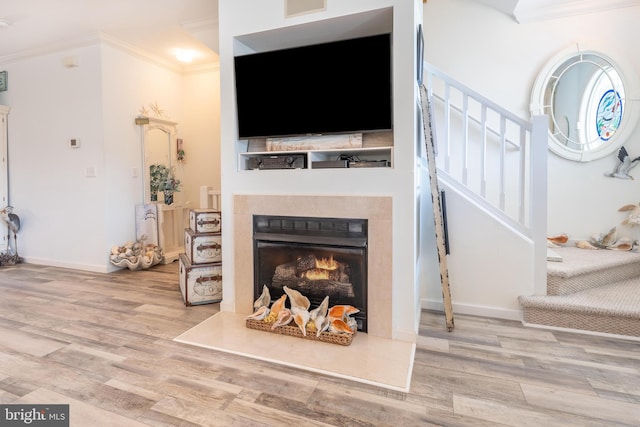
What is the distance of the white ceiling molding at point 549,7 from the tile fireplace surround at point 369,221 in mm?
2617

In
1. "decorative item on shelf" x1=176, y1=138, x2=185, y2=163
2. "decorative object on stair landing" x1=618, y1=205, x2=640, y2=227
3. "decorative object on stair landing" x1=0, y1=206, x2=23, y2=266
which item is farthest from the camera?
"decorative item on shelf" x1=176, y1=138, x2=185, y2=163

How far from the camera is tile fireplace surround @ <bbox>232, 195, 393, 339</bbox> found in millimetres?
2291

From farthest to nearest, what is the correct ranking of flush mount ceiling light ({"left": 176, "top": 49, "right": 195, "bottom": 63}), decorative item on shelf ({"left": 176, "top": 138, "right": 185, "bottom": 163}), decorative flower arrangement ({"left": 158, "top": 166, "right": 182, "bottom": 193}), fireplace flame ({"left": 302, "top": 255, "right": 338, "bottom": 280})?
decorative item on shelf ({"left": 176, "top": 138, "right": 185, "bottom": 163}) < decorative flower arrangement ({"left": 158, "top": 166, "right": 182, "bottom": 193}) < flush mount ceiling light ({"left": 176, "top": 49, "right": 195, "bottom": 63}) < fireplace flame ({"left": 302, "top": 255, "right": 338, "bottom": 280})

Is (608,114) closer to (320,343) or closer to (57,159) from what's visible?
(320,343)

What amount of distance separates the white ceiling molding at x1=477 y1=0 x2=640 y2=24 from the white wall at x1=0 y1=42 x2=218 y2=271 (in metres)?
3.67

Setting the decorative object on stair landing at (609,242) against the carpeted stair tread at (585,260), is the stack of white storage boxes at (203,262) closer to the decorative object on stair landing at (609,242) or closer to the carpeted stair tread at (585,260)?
the carpeted stair tread at (585,260)

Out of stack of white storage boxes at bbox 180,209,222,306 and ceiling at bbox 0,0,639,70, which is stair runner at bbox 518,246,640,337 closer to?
ceiling at bbox 0,0,639,70

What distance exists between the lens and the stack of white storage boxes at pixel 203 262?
2953 millimetres

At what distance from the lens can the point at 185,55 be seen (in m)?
4.46

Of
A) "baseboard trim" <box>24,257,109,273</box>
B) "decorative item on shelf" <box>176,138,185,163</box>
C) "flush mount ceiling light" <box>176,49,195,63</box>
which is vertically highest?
"flush mount ceiling light" <box>176,49,195,63</box>

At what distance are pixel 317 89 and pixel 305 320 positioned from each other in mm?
1642

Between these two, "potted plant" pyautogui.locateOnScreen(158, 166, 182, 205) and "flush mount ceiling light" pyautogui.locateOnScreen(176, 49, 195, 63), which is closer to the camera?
"flush mount ceiling light" pyautogui.locateOnScreen(176, 49, 195, 63)

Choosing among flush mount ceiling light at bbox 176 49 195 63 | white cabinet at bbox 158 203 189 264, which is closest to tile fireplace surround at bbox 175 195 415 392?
white cabinet at bbox 158 203 189 264

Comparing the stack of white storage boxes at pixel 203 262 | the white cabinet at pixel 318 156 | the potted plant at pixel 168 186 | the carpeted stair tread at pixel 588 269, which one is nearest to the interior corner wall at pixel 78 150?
the potted plant at pixel 168 186
